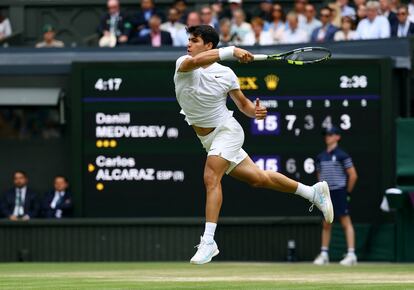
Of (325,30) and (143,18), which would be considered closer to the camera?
(325,30)

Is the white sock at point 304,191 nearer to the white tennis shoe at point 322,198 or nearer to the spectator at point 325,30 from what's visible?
the white tennis shoe at point 322,198

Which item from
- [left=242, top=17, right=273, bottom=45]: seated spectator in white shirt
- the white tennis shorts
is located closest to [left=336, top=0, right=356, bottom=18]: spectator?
[left=242, top=17, right=273, bottom=45]: seated spectator in white shirt

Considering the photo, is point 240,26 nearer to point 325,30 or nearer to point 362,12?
point 325,30

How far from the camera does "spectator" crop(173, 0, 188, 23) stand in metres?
21.1

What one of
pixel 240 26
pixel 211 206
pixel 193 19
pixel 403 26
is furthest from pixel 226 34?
pixel 211 206

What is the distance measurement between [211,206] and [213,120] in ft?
2.82

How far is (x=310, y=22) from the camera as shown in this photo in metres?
20.4

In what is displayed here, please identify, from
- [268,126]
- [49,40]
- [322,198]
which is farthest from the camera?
[49,40]

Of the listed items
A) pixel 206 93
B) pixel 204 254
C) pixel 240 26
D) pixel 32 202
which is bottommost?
pixel 204 254

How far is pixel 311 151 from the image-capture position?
1844 cm

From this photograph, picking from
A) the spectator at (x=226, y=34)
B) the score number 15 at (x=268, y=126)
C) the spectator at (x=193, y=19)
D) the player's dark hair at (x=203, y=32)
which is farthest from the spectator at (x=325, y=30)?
the player's dark hair at (x=203, y=32)

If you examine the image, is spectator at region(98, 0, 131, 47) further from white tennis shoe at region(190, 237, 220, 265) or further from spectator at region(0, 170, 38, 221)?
white tennis shoe at region(190, 237, 220, 265)

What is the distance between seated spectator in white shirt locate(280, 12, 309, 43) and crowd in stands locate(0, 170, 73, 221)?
14.3 ft

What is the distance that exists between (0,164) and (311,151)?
4.95 m
